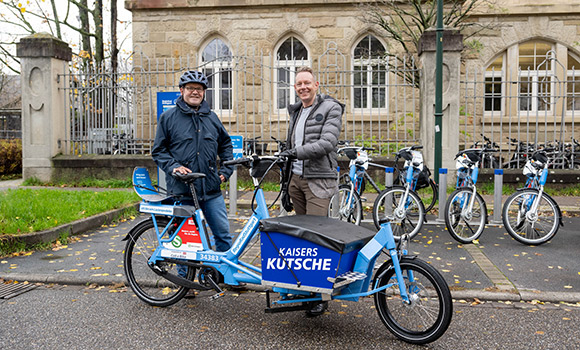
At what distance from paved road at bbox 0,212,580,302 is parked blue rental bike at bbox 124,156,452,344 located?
107 centimetres

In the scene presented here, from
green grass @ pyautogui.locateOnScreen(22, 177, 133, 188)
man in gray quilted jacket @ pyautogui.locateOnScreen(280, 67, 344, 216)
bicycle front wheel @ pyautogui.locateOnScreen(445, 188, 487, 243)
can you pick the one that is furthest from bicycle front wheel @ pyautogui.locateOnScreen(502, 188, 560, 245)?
green grass @ pyautogui.locateOnScreen(22, 177, 133, 188)

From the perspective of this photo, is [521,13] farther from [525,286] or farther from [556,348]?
[556,348]

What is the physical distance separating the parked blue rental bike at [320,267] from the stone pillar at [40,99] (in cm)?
880

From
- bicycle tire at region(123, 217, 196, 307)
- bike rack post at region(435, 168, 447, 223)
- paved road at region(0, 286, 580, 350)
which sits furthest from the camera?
bike rack post at region(435, 168, 447, 223)

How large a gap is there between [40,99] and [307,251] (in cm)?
1021

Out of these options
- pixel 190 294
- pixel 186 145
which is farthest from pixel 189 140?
pixel 190 294

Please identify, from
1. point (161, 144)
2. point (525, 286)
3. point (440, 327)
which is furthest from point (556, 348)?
point (161, 144)

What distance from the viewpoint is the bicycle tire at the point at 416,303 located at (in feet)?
11.8

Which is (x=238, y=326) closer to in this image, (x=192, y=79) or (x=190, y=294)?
(x=190, y=294)

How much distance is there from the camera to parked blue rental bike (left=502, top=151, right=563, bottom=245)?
270 inches

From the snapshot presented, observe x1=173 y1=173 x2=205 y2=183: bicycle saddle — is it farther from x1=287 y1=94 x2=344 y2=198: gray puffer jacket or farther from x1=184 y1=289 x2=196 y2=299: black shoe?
x1=184 y1=289 x2=196 y2=299: black shoe

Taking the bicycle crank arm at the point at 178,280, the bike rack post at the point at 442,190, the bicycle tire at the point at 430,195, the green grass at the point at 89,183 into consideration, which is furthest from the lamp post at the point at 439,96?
the green grass at the point at 89,183

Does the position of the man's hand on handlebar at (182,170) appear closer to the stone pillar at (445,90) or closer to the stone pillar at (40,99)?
the stone pillar at (445,90)

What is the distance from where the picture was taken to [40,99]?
11.8m
